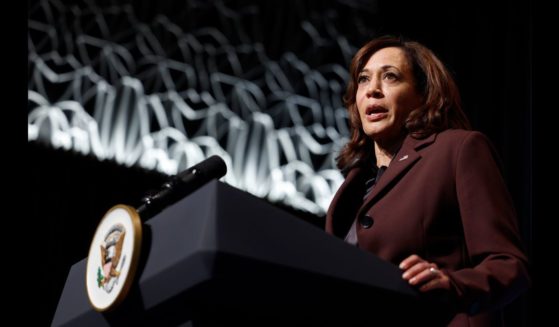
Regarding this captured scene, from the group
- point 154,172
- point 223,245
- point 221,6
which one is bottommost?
point 154,172

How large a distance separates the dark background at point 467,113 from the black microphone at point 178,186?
1413 millimetres

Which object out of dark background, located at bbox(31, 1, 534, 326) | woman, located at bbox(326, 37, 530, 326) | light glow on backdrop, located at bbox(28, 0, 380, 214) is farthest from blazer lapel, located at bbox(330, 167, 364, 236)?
light glow on backdrop, located at bbox(28, 0, 380, 214)

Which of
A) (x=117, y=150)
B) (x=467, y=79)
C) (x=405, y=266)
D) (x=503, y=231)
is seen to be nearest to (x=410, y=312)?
(x=405, y=266)

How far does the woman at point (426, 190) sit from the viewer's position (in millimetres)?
1215

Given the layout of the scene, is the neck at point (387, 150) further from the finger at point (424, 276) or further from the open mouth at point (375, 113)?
the finger at point (424, 276)

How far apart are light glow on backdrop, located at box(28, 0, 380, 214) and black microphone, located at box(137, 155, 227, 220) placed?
1.57 meters

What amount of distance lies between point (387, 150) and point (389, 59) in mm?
174

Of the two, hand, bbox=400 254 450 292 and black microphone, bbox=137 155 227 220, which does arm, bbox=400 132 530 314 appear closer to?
hand, bbox=400 254 450 292

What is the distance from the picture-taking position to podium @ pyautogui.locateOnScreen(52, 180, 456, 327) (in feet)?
3.25

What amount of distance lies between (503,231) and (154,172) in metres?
1.76

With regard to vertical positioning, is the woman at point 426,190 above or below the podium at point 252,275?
below

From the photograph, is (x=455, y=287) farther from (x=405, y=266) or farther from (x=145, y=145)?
(x=145, y=145)

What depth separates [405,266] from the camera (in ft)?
3.67

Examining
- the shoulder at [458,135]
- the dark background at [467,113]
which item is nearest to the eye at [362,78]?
the shoulder at [458,135]
